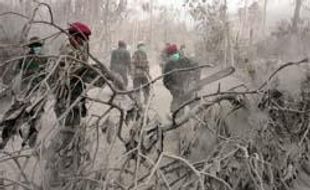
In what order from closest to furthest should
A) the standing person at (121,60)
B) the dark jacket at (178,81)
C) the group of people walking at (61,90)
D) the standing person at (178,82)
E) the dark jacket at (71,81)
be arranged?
the group of people walking at (61,90)
the dark jacket at (71,81)
the standing person at (178,82)
the dark jacket at (178,81)
the standing person at (121,60)

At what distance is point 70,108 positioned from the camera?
3512 mm

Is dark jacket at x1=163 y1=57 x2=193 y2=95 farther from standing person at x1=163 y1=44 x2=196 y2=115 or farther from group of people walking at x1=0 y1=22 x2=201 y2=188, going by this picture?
group of people walking at x1=0 y1=22 x2=201 y2=188

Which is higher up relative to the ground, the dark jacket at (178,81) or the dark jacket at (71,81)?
the dark jacket at (71,81)

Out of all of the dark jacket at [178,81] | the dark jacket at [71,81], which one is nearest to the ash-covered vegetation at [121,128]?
the dark jacket at [71,81]

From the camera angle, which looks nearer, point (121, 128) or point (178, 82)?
point (121, 128)

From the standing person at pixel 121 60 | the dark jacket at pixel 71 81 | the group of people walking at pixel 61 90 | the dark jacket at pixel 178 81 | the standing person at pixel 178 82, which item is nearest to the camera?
the group of people walking at pixel 61 90

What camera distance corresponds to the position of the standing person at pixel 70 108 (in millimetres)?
3695

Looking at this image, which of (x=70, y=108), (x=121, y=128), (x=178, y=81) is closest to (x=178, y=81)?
(x=178, y=81)

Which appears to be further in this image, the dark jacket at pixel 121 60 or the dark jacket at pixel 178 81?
the dark jacket at pixel 121 60

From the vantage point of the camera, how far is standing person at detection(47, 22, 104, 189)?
3695 mm

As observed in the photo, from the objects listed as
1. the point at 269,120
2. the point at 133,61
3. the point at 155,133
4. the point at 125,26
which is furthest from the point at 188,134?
the point at 125,26

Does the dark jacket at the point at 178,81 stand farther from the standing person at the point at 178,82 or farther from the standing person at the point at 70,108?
the standing person at the point at 70,108

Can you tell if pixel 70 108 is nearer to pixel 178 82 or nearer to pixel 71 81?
pixel 71 81

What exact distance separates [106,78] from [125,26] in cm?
2464
